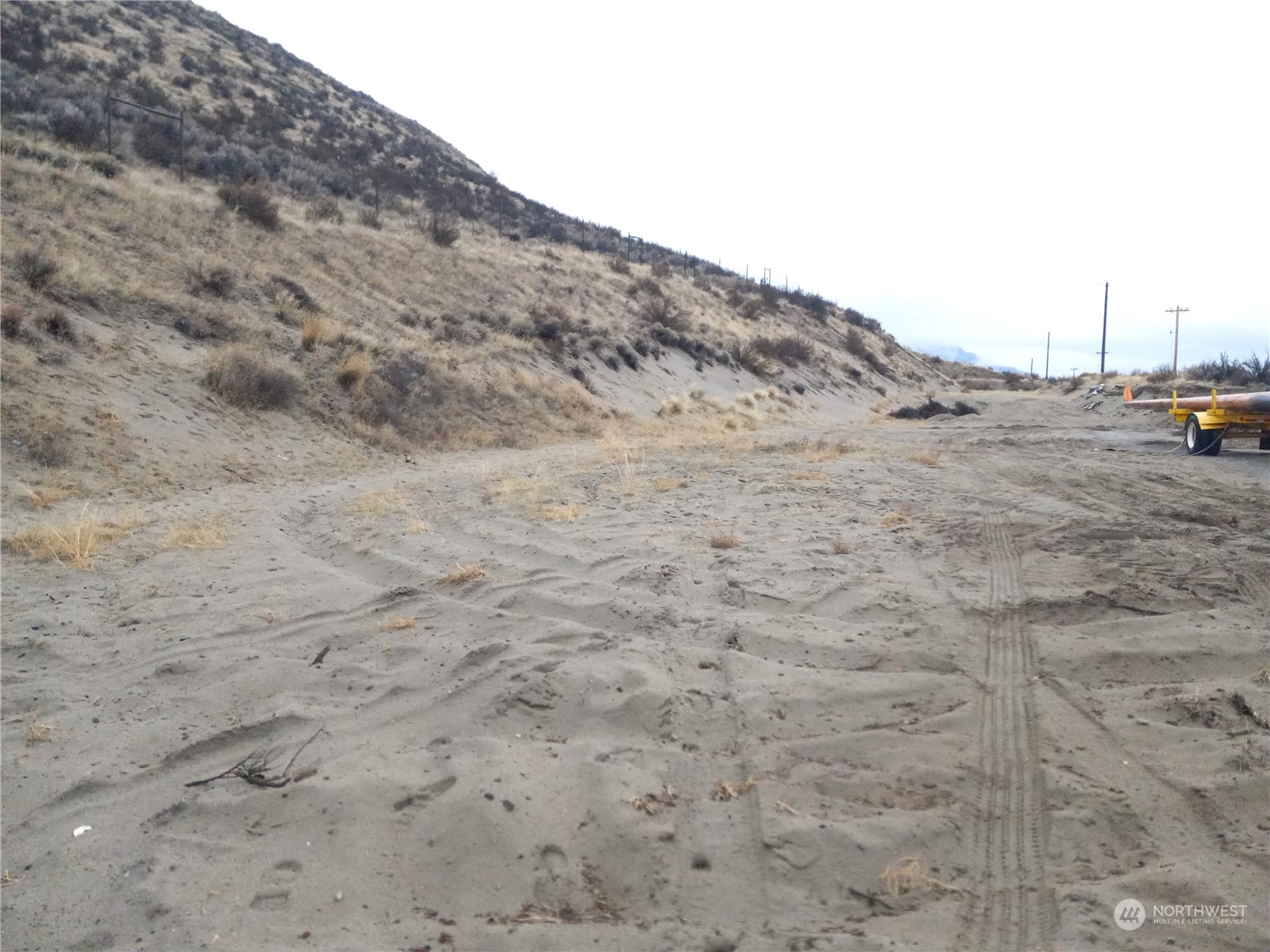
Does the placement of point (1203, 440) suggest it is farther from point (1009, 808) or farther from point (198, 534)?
point (198, 534)

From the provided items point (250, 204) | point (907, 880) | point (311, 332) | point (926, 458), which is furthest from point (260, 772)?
point (250, 204)

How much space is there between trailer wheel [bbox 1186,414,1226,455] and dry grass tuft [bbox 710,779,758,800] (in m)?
14.1

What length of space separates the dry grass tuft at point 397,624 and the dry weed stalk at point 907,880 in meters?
3.50

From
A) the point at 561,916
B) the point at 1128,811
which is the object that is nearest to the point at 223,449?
the point at 561,916

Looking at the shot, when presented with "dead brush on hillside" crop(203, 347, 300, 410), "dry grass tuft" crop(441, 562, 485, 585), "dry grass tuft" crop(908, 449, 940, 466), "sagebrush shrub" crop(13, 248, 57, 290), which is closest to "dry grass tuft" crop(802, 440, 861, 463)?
"dry grass tuft" crop(908, 449, 940, 466)

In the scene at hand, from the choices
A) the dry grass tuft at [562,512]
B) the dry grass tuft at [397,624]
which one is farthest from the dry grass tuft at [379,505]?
the dry grass tuft at [397,624]

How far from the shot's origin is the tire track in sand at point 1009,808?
320 centimetres

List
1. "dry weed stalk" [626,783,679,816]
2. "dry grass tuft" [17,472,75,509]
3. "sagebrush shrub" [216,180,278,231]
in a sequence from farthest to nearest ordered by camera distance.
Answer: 1. "sagebrush shrub" [216,180,278,231]
2. "dry grass tuft" [17,472,75,509]
3. "dry weed stalk" [626,783,679,816]

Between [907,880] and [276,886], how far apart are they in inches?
101

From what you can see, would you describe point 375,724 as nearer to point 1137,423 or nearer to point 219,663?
point 219,663

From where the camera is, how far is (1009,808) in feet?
12.6

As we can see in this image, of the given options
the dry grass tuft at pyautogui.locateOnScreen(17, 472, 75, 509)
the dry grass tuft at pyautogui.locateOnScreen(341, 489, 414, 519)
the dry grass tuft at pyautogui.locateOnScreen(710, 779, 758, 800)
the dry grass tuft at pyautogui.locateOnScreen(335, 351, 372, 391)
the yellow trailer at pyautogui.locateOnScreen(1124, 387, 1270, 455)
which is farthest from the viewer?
the dry grass tuft at pyautogui.locateOnScreen(335, 351, 372, 391)

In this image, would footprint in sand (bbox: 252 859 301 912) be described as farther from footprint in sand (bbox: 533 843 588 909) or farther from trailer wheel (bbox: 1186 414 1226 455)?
trailer wheel (bbox: 1186 414 1226 455)

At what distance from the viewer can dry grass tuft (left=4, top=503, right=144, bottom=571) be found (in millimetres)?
6875
